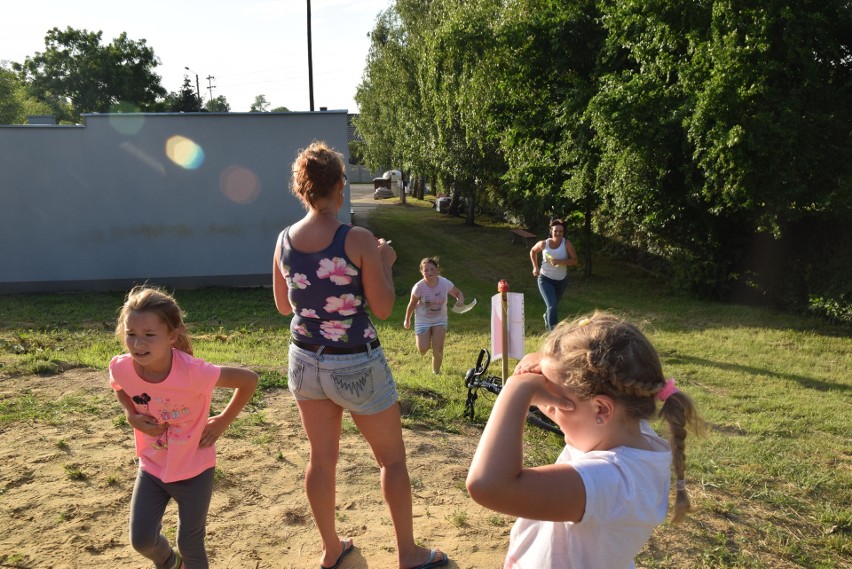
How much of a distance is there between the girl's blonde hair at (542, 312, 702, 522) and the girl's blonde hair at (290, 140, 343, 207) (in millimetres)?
1517

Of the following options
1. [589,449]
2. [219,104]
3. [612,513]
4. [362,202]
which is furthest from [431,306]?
[219,104]

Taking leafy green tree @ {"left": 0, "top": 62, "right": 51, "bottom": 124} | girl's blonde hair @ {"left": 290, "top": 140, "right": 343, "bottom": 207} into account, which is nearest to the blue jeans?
girl's blonde hair @ {"left": 290, "top": 140, "right": 343, "bottom": 207}

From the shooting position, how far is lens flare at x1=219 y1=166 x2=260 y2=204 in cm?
1592

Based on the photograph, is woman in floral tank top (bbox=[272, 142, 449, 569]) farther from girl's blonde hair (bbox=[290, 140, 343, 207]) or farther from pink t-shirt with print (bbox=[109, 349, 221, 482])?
pink t-shirt with print (bbox=[109, 349, 221, 482])

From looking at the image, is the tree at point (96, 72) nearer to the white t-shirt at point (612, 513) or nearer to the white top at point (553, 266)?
the white top at point (553, 266)

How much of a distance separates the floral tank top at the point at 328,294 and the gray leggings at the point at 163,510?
2.49 ft

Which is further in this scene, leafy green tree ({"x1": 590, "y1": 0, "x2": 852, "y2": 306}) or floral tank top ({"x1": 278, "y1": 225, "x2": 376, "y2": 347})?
leafy green tree ({"x1": 590, "y1": 0, "x2": 852, "y2": 306})

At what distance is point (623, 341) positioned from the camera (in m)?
1.58

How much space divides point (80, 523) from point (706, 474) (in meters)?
4.01

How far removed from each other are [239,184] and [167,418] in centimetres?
1391

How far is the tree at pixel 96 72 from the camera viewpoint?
59.2 metres

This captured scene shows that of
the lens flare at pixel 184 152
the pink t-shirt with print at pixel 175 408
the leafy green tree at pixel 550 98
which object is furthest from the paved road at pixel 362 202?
the pink t-shirt with print at pixel 175 408

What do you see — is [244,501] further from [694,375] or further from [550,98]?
[550,98]

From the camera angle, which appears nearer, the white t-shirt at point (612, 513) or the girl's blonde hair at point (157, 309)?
the white t-shirt at point (612, 513)
